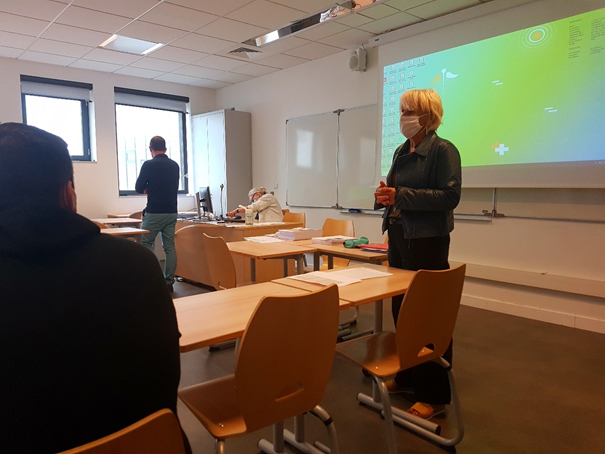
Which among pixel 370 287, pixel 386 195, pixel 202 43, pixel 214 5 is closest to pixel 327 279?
pixel 370 287

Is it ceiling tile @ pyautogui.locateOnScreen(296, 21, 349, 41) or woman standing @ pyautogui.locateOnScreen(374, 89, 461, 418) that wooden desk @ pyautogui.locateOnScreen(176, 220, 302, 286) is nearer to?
ceiling tile @ pyautogui.locateOnScreen(296, 21, 349, 41)

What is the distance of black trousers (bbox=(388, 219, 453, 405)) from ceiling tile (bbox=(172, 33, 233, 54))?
12.1ft

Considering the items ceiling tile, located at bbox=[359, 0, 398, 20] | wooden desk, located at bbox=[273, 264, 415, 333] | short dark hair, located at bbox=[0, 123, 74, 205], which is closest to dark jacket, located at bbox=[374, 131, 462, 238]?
wooden desk, located at bbox=[273, 264, 415, 333]

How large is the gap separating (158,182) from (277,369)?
3.77m

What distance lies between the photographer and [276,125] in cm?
633

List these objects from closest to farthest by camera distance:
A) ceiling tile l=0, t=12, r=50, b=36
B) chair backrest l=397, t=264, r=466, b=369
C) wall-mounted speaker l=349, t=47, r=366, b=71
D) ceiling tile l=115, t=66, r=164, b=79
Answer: chair backrest l=397, t=264, r=466, b=369 < ceiling tile l=0, t=12, r=50, b=36 < wall-mounted speaker l=349, t=47, r=366, b=71 < ceiling tile l=115, t=66, r=164, b=79

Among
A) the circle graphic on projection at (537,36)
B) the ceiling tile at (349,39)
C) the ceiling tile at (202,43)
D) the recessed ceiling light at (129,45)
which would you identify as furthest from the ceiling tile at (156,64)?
the circle graphic on projection at (537,36)

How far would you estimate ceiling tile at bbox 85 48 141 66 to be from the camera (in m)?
5.20

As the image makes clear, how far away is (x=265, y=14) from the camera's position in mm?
4078

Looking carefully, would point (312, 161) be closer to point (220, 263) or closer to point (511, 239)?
point (511, 239)

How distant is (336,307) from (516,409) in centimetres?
152

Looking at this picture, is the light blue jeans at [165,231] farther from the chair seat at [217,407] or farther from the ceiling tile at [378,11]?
the chair seat at [217,407]

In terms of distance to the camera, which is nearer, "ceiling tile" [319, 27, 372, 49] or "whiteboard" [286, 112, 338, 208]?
"ceiling tile" [319, 27, 372, 49]

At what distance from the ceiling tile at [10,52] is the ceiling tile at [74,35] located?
0.81 meters
